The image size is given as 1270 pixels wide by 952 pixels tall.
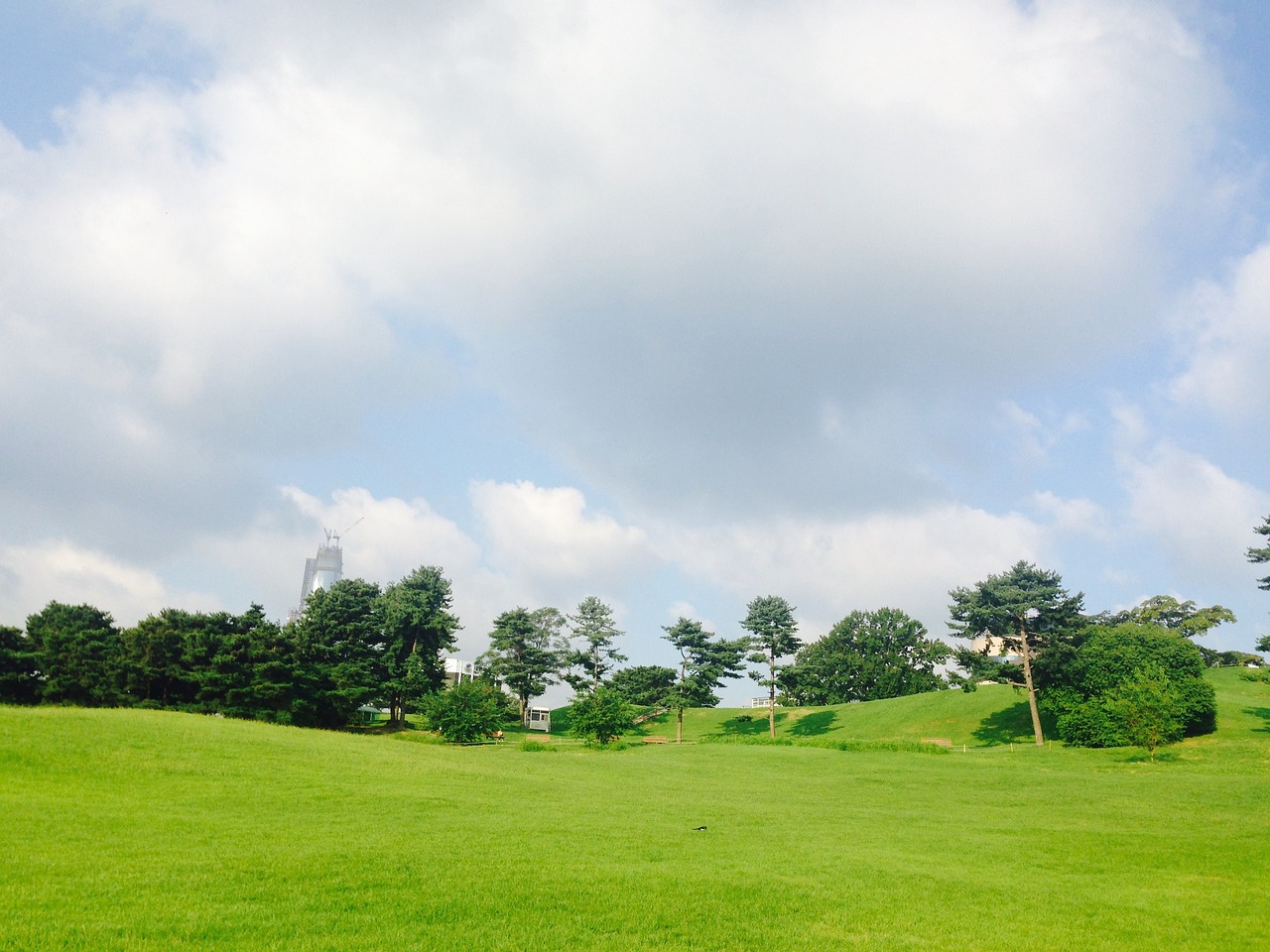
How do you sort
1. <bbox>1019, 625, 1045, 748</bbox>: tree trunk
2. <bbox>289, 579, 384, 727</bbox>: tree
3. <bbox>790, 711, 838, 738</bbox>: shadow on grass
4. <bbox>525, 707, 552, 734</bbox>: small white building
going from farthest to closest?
<bbox>525, 707, 552, 734</bbox>: small white building → <bbox>790, 711, 838, 738</bbox>: shadow on grass → <bbox>289, 579, 384, 727</bbox>: tree → <bbox>1019, 625, 1045, 748</bbox>: tree trunk

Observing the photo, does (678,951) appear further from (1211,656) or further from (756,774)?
(1211,656)

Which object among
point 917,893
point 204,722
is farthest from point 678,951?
point 204,722

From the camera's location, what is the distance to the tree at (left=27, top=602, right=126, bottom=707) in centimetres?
6612

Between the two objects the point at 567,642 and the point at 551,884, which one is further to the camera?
the point at 567,642

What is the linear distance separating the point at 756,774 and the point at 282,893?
3184cm

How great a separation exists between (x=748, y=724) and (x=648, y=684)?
51.5 feet

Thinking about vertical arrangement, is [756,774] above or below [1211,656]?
below

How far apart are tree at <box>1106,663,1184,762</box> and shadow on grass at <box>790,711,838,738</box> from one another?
36.1 metres

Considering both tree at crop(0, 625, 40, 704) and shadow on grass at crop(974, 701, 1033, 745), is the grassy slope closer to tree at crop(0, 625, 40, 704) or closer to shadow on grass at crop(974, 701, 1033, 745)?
shadow on grass at crop(974, 701, 1033, 745)

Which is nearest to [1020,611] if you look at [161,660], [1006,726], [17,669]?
[1006,726]

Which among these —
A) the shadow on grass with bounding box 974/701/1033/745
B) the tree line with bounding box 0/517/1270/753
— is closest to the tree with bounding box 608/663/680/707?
the tree line with bounding box 0/517/1270/753

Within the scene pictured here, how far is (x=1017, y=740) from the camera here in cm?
6500

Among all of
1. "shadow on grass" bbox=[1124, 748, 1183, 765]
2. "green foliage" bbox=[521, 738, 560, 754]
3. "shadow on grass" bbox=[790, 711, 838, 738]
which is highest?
"shadow on grass" bbox=[790, 711, 838, 738]

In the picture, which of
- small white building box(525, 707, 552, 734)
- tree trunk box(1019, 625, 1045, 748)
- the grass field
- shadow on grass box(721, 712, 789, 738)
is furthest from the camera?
small white building box(525, 707, 552, 734)
